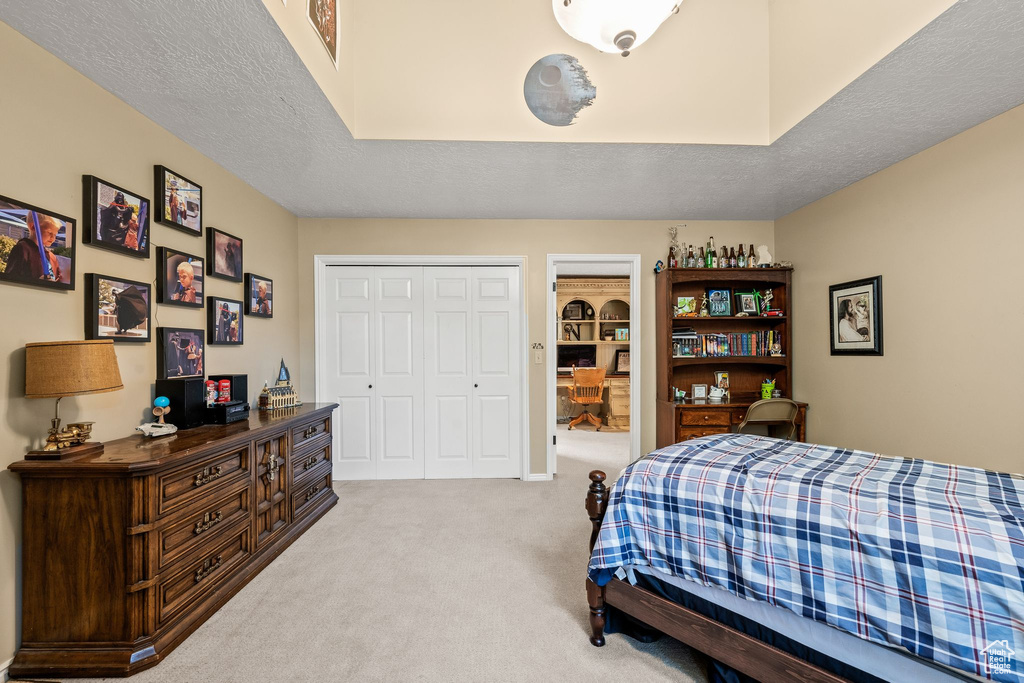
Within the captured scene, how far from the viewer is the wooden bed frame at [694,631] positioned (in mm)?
1428

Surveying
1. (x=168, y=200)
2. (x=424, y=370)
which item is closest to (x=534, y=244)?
(x=424, y=370)

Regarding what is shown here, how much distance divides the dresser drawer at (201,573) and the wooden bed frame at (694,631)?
1.81m

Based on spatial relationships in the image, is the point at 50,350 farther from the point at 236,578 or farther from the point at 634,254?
the point at 634,254

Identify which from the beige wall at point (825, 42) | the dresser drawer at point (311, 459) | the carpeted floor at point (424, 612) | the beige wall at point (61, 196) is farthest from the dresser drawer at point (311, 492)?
the beige wall at point (825, 42)

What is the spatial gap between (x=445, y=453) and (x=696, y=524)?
10.1 ft

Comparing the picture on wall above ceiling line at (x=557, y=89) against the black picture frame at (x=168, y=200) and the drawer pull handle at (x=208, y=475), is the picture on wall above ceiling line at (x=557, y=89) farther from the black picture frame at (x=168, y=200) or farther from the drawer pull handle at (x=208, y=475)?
the drawer pull handle at (x=208, y=475)

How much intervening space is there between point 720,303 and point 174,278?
4.20 meters

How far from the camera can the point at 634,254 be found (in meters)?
4.37

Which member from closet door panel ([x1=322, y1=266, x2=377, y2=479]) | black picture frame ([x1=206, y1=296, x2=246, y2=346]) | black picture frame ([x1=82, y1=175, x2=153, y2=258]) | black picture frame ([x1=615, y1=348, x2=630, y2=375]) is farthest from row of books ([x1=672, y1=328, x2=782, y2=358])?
black picture frame ([x1=82, y1=175, x2=153, y2=258])

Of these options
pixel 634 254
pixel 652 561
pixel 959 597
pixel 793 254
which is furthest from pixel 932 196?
pixel 652 561

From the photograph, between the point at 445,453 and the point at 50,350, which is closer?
the point at 50,350

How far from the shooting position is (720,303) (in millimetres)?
4188

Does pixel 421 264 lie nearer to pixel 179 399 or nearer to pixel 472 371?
pixel 472 371

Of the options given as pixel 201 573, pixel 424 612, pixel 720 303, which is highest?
pixel 720 303
